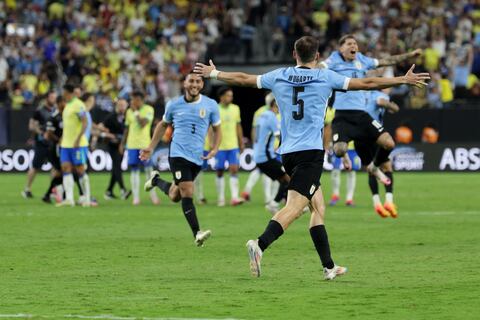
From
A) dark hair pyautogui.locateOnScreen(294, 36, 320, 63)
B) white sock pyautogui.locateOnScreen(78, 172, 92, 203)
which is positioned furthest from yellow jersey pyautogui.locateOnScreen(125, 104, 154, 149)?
dark hair pyautogui.locateOnScreen(294, 36, 320, 63)

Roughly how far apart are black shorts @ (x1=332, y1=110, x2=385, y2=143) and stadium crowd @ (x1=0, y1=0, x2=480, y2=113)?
735 inches

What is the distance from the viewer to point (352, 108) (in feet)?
64.8

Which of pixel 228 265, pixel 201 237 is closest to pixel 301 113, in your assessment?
pixel 228 265

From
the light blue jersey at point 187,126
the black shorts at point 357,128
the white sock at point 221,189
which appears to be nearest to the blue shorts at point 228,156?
the white sock at point 221,189

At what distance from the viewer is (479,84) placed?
39562 millimetres

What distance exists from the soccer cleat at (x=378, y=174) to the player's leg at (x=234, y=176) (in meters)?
5.88

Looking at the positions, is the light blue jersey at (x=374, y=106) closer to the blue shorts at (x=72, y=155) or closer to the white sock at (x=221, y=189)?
the white sock at (x=221, y=189)

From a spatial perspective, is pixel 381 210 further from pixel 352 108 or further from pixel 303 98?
pixel 303 98

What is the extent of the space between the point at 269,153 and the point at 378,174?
3.31 m

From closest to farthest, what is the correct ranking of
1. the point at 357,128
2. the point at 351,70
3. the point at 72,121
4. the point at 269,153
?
the point at 351,70, the point at 357,128, the point at 269,153, the point at 72,121

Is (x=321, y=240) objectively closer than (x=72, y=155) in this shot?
Yes

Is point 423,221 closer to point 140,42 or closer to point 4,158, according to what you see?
point 4,158

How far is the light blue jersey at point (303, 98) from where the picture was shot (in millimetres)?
12633

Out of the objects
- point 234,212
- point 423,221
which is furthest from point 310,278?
point 234,212
